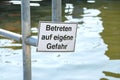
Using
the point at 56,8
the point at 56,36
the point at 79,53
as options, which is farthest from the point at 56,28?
the point at 79,53

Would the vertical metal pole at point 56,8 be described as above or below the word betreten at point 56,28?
above

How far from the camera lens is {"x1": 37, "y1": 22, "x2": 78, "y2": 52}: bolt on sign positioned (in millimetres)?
2168

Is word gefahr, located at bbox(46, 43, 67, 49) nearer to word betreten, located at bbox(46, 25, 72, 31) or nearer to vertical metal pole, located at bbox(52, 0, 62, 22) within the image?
word betreten, located at bbox(46, 25, 72, 31)

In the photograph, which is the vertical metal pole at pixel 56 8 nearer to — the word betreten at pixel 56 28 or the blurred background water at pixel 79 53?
the word betreten at pixel 56 28

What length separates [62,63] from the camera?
284 inches

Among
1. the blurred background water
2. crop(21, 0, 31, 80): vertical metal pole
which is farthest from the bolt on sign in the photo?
the blurred background water

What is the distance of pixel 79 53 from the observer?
26.3ft

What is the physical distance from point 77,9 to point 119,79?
316 inches

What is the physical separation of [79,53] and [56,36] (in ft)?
19.1

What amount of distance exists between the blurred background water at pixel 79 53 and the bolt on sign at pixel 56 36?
1.11 m

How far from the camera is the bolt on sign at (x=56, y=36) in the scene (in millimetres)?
2168

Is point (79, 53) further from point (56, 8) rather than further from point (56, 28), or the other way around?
point (56, 8)

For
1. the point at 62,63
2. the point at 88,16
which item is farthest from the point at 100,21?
the point at 62,63

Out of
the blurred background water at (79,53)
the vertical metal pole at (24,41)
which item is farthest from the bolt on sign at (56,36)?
the blurred background water at (79,53)
